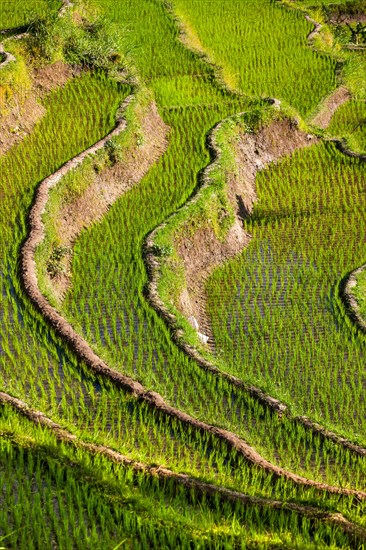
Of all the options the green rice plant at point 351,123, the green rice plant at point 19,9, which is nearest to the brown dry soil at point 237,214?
the green rice plant at point 351,123

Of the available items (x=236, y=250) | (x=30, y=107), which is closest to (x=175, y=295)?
(x=236, y=250)

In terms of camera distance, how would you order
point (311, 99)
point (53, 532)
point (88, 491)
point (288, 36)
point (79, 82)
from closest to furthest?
point (53, 532), point (88, 491), point (79, 82), point (311, 99), point (288, 36)

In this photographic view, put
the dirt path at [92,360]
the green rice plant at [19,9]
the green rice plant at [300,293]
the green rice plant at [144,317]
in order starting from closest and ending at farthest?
the dirt path at [92,360] < the green rice plant at [144,317] < the green rice plant at [300,293] < the green rice plant at [19,9]

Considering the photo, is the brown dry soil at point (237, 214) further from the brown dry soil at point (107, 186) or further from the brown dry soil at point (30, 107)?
the brown dry soil at point (30, 107)

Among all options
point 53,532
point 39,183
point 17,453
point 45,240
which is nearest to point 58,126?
point 39,183

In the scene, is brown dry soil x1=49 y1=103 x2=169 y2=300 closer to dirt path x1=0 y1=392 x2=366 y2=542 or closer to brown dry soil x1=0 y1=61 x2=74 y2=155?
brown dry soil x1=0 y1=61 x2=74 y2=155

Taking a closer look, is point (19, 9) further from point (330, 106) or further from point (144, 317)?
point (144, 317)

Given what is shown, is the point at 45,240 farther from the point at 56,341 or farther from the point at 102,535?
the point at 102,535
